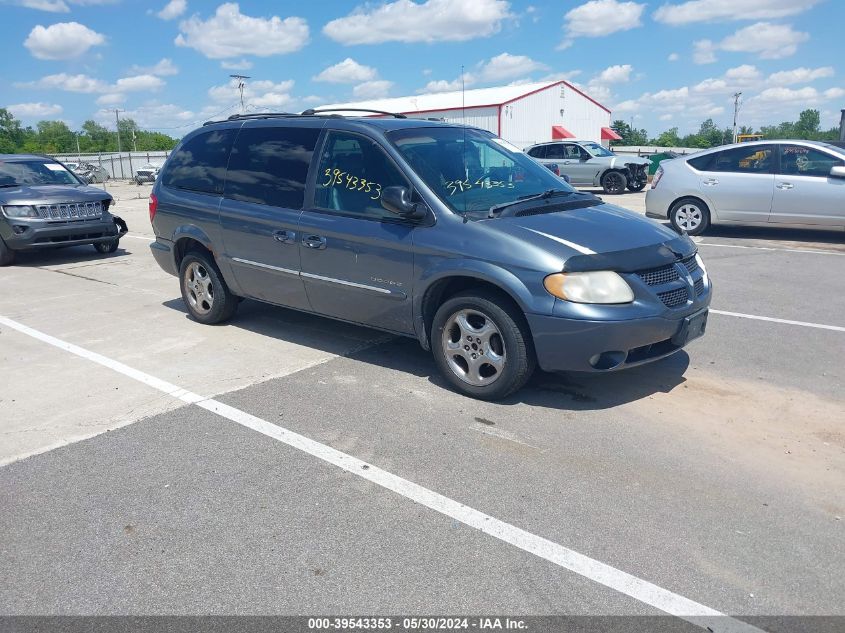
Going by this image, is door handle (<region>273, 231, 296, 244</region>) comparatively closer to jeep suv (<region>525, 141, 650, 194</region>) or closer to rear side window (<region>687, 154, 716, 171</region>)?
rear side window (<region>687, 154, 716, 171</region>)

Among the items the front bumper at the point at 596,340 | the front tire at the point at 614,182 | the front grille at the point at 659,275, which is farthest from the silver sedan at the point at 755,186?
the front tire at the point at 614,182

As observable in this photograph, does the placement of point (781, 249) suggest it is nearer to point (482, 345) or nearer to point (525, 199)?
point (525, 199)

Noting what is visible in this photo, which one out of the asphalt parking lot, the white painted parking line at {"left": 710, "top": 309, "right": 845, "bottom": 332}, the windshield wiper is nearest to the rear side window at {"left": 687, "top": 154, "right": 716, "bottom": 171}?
the white painted parking line at {"left": 710, "top": 309, "right": 845, "bottom": 332}

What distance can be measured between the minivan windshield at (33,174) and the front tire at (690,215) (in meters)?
10.3

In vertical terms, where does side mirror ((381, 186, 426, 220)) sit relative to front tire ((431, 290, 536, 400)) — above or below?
above

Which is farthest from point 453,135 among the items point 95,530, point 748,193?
point 748,193

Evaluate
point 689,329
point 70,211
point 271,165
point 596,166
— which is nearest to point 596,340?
point 689,329

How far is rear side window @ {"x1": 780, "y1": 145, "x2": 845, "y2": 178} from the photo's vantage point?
10.8m

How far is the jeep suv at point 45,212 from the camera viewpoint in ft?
34.1

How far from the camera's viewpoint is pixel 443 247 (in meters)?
4.70

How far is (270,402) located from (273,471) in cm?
103

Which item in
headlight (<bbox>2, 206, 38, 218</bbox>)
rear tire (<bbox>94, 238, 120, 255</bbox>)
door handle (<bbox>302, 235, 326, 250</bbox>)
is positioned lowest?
rear tire (<bbox>94, 238, 120, 255</bbox>)

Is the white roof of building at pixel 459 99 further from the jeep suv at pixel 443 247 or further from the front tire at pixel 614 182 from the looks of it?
the jeep suv at pixel 443 247

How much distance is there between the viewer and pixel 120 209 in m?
21.2
